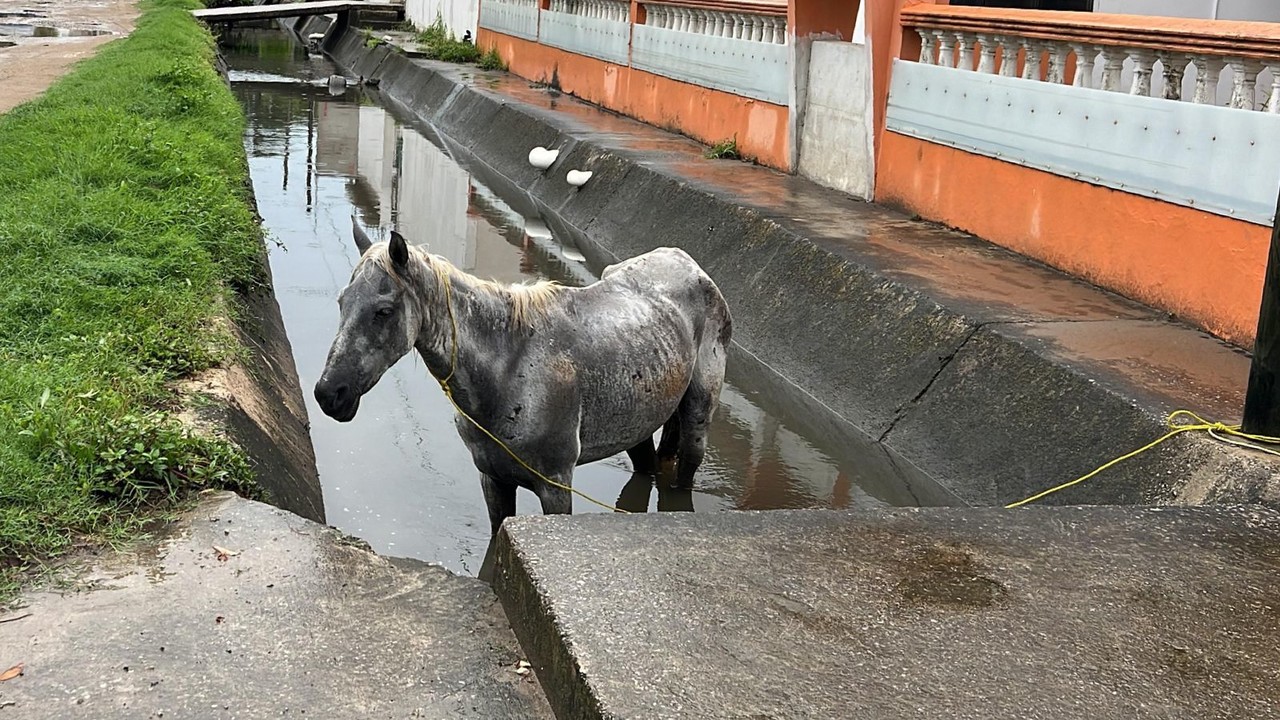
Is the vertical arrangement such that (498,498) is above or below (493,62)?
below

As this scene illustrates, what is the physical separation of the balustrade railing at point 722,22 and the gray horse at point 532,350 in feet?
25.7

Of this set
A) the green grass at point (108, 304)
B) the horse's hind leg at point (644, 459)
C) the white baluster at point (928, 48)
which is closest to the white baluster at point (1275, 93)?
the horse's hind leg at point (644, 459)

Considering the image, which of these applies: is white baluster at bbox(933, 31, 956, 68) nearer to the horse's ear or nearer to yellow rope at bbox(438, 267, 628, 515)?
yellow rope at bbox(438, 267, 628, 515)

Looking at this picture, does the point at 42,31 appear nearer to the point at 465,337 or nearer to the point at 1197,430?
the point at 465,337

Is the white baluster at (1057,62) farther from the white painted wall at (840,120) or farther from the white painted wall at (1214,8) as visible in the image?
the white painted wall at (1214,8)

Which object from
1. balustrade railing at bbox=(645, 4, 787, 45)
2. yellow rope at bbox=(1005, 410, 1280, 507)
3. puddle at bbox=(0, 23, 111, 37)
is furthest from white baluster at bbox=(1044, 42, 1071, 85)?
puddle at bbox=(0, 23, 111, 37)

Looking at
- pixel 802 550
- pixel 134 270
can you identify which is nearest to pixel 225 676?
pixel 802 550

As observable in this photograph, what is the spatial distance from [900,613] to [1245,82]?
4.79 metres

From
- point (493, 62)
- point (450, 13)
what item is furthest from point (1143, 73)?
point (450, 13)

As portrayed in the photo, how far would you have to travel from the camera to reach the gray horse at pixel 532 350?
4.68 m

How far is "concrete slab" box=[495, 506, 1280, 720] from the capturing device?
329cm

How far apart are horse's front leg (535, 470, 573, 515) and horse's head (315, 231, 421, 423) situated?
0.89 meters

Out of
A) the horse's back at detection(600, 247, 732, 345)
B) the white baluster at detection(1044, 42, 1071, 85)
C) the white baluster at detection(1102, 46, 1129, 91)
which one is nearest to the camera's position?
the horse's back at detection(600, 247, 732, 345)

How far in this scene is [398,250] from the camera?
466 cm
